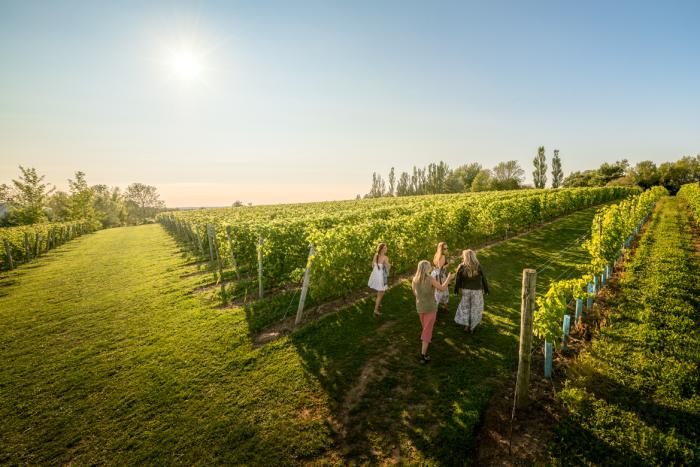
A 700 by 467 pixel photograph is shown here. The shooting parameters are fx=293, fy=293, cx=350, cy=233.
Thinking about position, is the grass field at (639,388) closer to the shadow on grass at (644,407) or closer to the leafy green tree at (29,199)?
the shadow on grass at (644,407)

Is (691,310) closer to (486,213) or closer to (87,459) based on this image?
(486,213)

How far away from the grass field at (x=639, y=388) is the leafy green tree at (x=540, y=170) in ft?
286

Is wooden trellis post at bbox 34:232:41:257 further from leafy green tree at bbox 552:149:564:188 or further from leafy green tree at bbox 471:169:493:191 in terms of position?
leafy green tree at bbox 552:149:564:188

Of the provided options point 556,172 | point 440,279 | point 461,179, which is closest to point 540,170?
point 556,172

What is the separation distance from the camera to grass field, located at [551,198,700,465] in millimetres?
3604

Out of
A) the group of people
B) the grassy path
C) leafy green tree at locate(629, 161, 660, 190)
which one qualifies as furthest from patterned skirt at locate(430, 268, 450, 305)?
leafy green tree at locate(629, 161, 660, 190)

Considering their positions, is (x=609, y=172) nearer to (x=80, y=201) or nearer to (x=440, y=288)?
(x=440, y=288)

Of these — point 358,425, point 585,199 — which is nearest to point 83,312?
point 358,425

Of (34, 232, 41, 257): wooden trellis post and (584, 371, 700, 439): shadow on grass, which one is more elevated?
(34, 232, 41, 257): wooden trellis post

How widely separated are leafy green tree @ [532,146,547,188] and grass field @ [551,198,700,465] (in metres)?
87.2

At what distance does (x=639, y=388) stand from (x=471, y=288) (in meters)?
2.92

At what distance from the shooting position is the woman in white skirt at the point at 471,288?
21.1ft

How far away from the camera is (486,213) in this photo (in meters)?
15.9

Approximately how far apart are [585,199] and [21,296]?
4305cm
